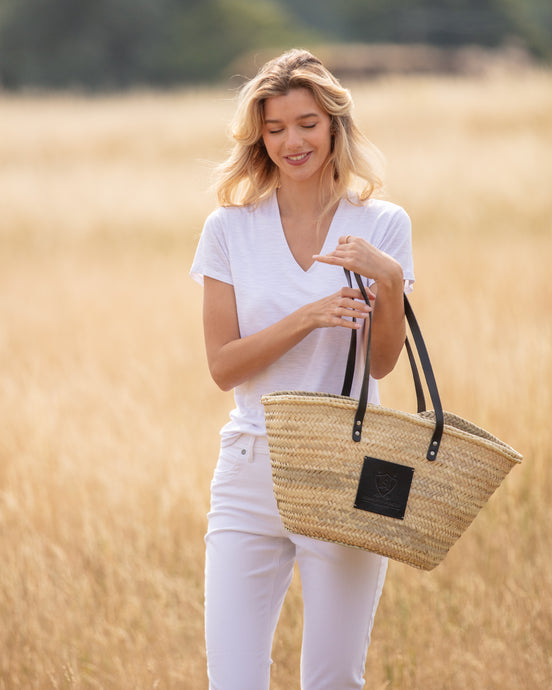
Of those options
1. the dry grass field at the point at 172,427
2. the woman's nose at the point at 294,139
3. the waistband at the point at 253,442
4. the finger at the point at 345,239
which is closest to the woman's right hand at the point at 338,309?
the finger at the point at 345,239

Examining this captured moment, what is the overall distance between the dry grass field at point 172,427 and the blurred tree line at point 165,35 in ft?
108

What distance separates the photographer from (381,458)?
1774 mm

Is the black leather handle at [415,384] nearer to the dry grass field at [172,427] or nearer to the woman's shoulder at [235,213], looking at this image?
the woman's shoulder at [235,213]

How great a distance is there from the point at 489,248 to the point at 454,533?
6554 mm

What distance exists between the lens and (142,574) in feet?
10.8

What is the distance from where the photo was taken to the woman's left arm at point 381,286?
1.82 m

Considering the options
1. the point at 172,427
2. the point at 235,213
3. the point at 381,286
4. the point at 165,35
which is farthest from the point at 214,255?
the point at 165,35

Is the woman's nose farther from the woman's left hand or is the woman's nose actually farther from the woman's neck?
the woman's left hand

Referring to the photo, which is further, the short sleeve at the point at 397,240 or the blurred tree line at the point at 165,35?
the blurred tree line at the point at 165,35

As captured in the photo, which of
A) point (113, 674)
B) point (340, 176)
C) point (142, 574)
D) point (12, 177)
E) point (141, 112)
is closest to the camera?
point (340, 176)

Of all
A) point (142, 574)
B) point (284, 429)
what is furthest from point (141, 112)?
point (284, 429)

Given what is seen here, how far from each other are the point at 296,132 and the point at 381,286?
0.48 metres

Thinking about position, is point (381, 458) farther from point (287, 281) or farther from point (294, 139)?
point (294, 139)

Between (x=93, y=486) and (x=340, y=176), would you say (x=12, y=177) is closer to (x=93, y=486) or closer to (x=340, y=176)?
(x=93, y=486)
